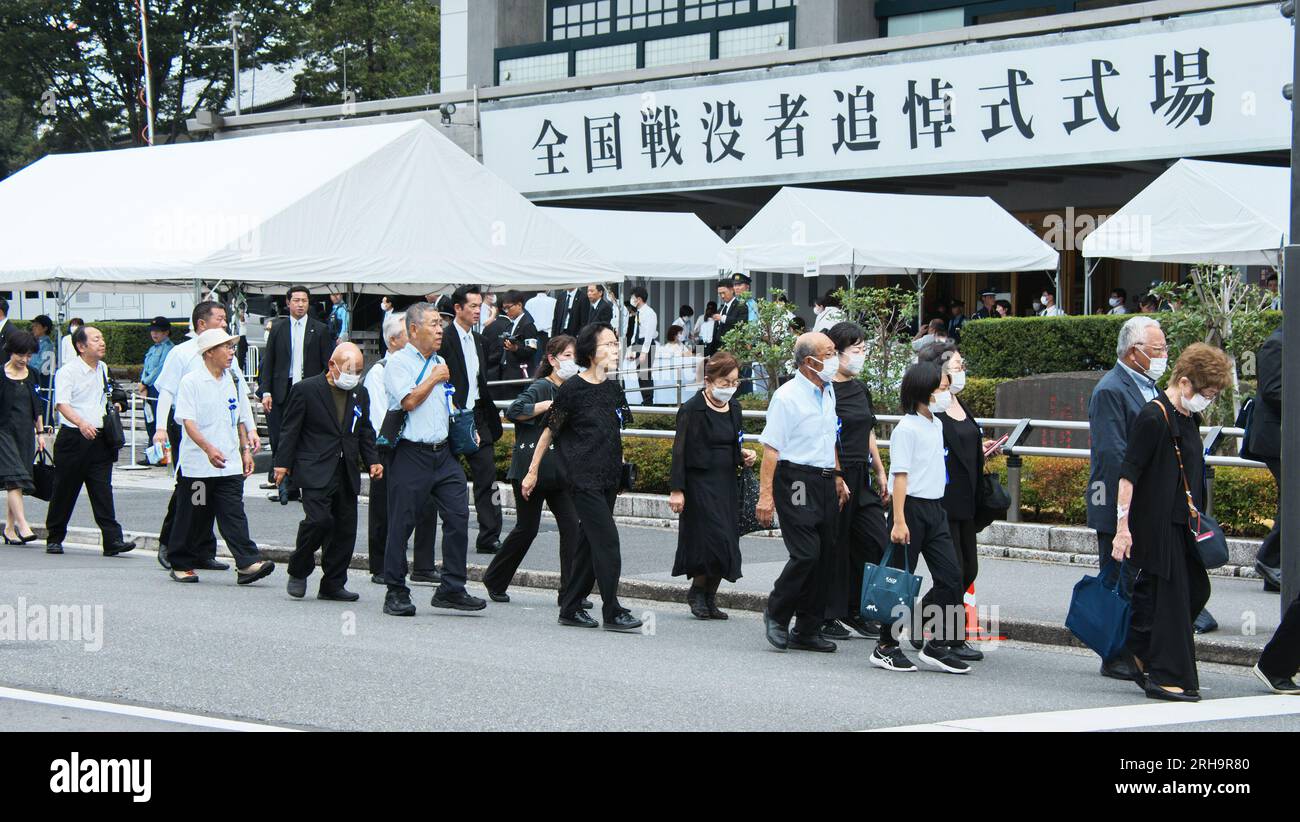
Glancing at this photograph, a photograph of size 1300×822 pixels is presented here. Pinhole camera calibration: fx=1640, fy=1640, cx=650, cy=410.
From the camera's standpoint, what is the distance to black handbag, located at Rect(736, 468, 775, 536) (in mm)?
10516

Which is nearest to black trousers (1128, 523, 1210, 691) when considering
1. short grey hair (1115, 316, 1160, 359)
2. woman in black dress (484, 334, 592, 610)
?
short grey hair (1115, 316, 1160, 359)

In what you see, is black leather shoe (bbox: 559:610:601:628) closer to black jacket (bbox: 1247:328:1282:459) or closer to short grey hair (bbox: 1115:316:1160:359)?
short grey hair (bbox: 1115:316:1160:359)

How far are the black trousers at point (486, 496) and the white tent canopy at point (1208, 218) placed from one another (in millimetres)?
7410

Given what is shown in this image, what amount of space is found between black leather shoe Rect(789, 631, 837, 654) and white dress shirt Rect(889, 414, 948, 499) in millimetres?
1091

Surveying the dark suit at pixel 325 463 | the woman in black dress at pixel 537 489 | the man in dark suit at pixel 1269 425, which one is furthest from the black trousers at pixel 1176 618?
the dark suit at pixel 325 463

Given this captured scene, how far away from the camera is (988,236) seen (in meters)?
21.5

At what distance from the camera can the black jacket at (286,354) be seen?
15.2 metres

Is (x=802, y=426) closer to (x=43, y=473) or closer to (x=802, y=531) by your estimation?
(x=802, y=531)

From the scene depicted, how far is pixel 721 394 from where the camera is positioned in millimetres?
10094

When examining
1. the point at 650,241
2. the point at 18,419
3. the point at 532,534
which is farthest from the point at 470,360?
the point at 650,241

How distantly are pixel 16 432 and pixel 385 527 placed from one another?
4.05m

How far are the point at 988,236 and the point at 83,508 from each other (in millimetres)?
11847
